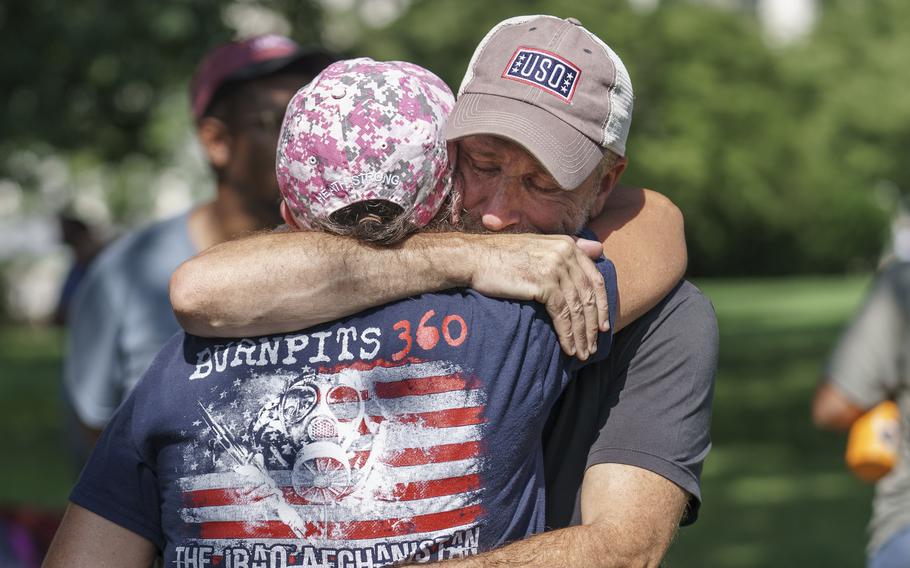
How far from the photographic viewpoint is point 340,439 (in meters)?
1.96

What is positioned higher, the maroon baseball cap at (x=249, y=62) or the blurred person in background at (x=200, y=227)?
the maroon baseball cap at (x=249, y=62)

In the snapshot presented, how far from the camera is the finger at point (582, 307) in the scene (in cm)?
Result: 212

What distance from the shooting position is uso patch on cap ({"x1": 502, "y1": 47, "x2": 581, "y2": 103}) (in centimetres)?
227

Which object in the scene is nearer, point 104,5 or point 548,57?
point 548,57

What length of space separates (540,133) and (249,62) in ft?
7.19

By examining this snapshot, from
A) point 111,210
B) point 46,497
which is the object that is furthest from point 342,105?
point 111,210

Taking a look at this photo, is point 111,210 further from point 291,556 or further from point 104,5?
point 291,556

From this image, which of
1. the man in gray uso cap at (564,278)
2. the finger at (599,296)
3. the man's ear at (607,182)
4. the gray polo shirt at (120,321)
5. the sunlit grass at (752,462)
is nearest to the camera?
the man in gray uso cap at (564,278)

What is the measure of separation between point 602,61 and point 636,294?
1.46 ft

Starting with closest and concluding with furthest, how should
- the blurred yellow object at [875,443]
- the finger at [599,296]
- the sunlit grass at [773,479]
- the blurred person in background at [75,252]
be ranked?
1. the finger at [599,296]
2. the blurred yellow object at [875,443]
3. the sunlit grass at [773,479]
4. the blurred person in background at [75,252]

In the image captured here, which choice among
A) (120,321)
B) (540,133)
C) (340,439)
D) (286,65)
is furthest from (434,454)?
(286,65)

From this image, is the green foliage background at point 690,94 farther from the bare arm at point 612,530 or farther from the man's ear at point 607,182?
the bare arm at point 612,530

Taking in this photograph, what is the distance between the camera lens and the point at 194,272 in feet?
6.87

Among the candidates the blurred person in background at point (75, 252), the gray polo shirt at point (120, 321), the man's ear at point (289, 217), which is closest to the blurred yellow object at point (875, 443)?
the gray polo shirt at point (120, 321)
